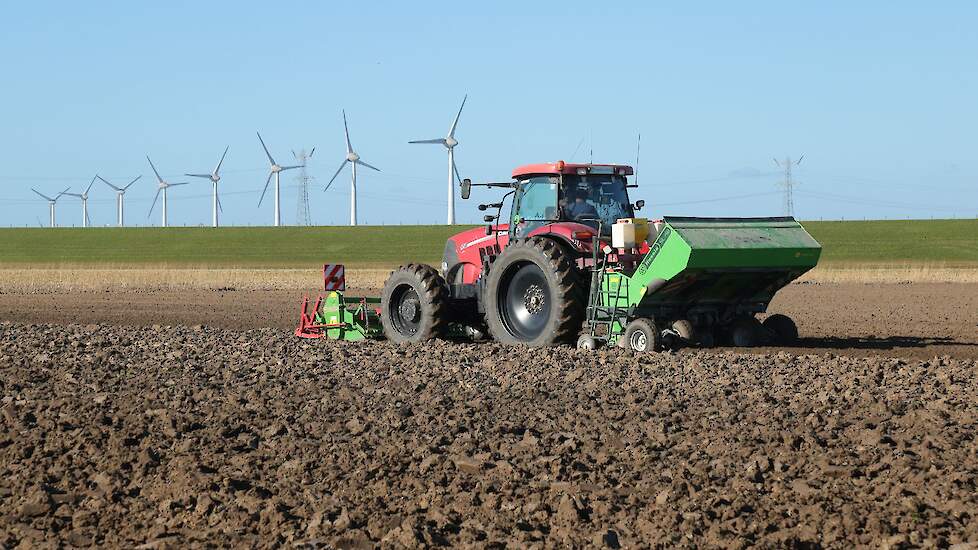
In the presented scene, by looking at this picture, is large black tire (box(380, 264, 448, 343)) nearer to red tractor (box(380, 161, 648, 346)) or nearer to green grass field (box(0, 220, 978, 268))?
red tractor (box(380, 161, 648, 346))

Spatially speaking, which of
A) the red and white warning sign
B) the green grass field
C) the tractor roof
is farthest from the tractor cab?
the green grass field

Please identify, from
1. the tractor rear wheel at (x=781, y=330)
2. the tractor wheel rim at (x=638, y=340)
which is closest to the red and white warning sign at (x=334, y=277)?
the tractor wheel rim at (x=638, y=340)

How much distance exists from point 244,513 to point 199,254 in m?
58.0

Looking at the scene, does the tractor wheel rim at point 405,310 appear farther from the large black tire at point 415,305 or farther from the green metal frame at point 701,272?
the green metal frame at point 701,272

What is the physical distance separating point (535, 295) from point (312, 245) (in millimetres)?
52029

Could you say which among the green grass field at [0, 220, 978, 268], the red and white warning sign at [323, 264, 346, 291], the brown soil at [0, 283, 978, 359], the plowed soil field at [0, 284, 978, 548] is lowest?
the plowed soil field at [0, 284, 978, 548]

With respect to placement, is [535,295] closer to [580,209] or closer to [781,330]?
[580,209]

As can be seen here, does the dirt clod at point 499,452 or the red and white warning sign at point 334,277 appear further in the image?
the red and white warning sign at point 334,277

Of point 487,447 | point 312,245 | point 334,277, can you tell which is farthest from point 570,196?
point 312,245

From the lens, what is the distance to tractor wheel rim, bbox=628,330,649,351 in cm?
1390

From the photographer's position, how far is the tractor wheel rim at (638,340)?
13.9 meters

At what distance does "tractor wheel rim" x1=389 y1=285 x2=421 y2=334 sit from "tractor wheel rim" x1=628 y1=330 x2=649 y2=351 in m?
3.20

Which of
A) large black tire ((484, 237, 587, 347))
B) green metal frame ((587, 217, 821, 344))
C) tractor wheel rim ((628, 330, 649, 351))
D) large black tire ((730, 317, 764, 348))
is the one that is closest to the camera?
green metal frame ((587, 217, 821, 344))

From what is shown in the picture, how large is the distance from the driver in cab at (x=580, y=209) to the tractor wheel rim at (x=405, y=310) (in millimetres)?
2372
